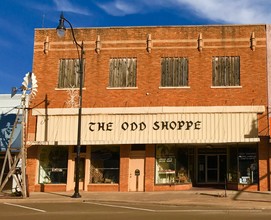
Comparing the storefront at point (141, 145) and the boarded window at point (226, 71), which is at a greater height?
the boarded window at point (226, 71)

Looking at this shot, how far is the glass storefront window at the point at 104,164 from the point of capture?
24969 millimetres

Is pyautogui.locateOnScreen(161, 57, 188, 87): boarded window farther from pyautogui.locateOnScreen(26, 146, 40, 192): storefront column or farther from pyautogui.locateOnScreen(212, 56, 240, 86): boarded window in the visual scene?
pyautogui.locateOnScreen(26, 146, 40, 192): storefront column

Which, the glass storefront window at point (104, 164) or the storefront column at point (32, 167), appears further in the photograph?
the storefront column at point (32, 167)

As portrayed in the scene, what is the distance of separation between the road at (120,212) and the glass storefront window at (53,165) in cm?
619

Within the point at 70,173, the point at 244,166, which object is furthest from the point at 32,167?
the point at 244,166

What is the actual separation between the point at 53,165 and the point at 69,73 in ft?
18.6

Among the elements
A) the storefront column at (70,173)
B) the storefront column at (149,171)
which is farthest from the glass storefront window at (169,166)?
the storefront column at (70,173)

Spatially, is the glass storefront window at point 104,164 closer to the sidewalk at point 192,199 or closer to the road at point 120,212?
the sidewalk at point 192,199

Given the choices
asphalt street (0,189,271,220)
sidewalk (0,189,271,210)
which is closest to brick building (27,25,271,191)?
sidewalk (0,189,271,210)

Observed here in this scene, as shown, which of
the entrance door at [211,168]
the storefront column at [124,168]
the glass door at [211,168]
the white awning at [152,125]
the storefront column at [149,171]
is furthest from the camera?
the glass door at [211,168]

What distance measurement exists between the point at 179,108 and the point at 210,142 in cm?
263

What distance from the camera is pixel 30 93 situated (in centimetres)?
2473

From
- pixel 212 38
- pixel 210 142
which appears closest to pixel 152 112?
pixel 210 142

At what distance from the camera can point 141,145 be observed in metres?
24.9
